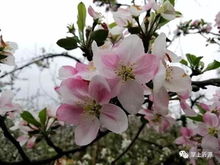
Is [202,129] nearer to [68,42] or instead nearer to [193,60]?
[193,60]

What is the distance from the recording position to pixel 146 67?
0.62 m

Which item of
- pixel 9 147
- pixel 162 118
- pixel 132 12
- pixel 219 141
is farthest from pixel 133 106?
pixel 9 147

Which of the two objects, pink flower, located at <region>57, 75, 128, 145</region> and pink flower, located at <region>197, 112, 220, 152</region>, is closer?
pink flower, located at <region>57, 75, 128, 145</region>

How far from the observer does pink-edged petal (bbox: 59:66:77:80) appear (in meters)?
0.67

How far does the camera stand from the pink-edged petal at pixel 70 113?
2.19ft

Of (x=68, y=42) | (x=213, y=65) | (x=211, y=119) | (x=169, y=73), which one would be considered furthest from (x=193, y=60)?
(x=68, y=42)

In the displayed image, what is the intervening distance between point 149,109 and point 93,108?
0.36 meters

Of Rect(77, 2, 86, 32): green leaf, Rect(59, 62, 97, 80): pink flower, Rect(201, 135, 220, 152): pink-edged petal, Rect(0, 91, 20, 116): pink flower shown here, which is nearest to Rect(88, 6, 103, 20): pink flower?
Rect(77, 2, 86, 32): green leaf

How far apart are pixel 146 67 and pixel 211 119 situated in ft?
1.67

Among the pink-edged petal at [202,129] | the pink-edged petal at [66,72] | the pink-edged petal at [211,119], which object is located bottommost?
the pink-edged petal at [202,129]

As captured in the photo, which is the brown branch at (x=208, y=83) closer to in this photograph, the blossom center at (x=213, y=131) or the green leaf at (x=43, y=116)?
the blossom center at (x=213, y=131)

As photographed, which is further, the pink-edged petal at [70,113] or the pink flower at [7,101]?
the pink flower at [7,101]

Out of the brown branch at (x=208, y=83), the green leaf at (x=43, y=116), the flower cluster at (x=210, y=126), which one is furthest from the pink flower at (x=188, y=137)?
the green leaf at (x=43, y=116)

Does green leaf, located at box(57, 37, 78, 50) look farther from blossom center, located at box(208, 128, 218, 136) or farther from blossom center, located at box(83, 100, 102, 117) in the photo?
blossom center, located at box(208, 128, 218, 136)
